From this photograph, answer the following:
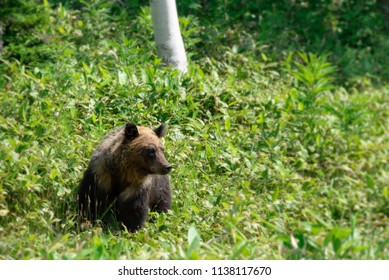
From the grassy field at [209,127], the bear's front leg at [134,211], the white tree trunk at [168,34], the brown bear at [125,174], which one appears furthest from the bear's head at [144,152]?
the white tree trunk at [168,34]

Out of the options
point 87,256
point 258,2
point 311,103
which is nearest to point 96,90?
point 311,103

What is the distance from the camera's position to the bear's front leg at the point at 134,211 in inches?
306

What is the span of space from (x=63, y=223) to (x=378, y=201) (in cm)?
329

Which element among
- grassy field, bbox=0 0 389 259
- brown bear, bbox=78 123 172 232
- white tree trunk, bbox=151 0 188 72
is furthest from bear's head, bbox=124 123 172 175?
white tree trunk, bbox=151 0 188 72

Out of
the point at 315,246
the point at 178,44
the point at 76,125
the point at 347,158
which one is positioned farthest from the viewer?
the point at 178,44

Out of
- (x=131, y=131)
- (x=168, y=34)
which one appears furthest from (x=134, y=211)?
(x=168, y=34)

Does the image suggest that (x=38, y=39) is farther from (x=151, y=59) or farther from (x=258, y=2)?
(x=258, y=2)

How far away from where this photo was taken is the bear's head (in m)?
7.70

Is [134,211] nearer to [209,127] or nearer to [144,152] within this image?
[144,152]

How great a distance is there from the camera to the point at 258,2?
1311 centimetres

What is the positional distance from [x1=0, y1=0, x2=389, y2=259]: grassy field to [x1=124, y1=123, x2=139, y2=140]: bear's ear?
2.58 feet

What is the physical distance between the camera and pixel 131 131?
25.4 ft

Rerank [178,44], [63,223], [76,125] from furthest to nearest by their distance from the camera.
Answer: [178,44], [76,125], [63,223]

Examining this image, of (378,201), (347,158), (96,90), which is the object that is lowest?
(347,158)
